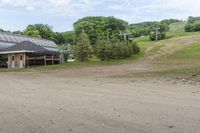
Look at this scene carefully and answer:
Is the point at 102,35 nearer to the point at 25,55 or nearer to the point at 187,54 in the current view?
the point at 187,54

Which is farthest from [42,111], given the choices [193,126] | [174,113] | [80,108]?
[193,126]

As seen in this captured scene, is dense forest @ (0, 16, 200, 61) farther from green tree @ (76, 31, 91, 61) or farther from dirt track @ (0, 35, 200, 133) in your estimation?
Answer: dirt track @ (0, 35, 200, 133)

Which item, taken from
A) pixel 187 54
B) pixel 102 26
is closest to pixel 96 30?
pixel 102 26

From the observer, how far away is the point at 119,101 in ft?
42.8

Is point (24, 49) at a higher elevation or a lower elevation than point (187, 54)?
higher

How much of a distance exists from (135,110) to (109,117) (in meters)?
1.28

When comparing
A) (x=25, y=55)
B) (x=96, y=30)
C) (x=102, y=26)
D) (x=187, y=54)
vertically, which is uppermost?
(x=102, y=26)

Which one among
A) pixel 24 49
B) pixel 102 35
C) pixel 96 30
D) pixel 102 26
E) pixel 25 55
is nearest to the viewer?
pixel 25 55

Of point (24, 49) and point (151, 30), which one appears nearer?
point (24, 49)

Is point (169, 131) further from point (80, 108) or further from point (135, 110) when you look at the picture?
point (80, 108)

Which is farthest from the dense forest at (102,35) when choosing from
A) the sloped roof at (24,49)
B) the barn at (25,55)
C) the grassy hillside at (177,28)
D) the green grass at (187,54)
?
the grassy hillside at (177,28)

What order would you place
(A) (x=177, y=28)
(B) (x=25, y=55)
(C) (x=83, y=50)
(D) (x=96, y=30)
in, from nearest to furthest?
(B) (x=25, y=55) < (C) (x=83, y=50) < (D) (x=96, y=30) < (A) (x=177, y=28)

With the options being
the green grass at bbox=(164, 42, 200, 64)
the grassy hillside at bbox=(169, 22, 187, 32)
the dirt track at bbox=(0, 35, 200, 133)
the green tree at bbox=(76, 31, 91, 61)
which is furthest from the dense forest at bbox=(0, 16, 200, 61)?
the dirt track at bbox=(0, 35, 200, 133)

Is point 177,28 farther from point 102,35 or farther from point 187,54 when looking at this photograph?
point 187,54
